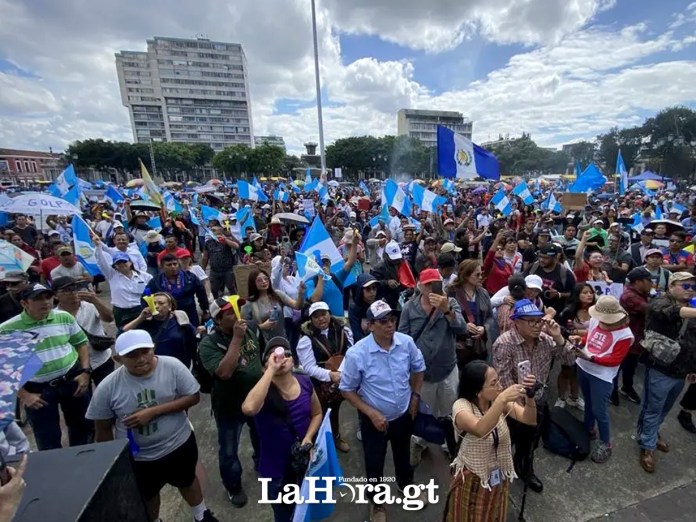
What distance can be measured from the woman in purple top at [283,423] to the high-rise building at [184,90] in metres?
114

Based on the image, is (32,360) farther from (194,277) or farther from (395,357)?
(194,277)

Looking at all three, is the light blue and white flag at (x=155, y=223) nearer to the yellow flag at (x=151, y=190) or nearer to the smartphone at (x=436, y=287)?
the yellow flag at (x=151, y=190)

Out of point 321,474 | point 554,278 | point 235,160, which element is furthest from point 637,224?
point 235,160

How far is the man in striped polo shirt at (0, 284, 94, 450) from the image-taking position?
288 cm

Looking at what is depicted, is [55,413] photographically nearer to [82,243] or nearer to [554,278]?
[82,243]

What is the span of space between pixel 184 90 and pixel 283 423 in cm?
12089

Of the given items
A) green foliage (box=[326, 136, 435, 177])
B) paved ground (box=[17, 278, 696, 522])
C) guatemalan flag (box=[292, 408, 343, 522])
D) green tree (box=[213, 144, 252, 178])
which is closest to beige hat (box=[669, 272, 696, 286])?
paved ground (box=[17, 278, 696, 522])

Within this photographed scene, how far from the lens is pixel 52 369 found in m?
2.96

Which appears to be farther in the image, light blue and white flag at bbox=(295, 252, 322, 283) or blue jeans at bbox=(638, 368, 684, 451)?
light blue and white flag at bbox=(295, 252, 322, 283)

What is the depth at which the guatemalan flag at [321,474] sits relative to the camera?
6.66 feet

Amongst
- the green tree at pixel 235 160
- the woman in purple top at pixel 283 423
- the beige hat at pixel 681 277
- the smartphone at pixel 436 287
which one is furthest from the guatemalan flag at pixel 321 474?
the green tree at pixel 235 160

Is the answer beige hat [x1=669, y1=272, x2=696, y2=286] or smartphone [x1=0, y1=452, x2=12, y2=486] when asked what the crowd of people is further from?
smartphone [x1=0, y1=452, x2=12, y2=486]

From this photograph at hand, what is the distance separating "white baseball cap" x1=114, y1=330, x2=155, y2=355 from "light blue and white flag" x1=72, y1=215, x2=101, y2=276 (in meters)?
4.48

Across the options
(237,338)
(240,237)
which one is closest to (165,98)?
(240,237)
